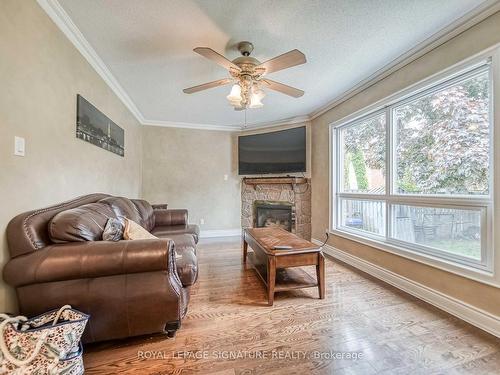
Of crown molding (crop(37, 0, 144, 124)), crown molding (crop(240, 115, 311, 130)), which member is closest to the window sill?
crown molding (crop(240, 115, 311, 130))

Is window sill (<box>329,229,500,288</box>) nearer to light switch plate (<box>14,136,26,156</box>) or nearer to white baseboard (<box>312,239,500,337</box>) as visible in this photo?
white baseboard (<box>312,239,500,337</box>)

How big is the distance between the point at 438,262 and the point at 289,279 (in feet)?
4.43

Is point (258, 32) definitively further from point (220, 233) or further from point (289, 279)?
point (220, 233)

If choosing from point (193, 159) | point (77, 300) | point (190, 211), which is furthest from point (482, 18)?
point (190, 211)

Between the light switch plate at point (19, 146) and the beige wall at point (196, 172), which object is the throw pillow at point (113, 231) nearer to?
the light switch plate at point (19, 146)

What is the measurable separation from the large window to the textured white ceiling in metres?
0.57

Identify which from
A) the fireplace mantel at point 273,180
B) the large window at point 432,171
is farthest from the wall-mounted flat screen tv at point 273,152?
the large window at point 432,171

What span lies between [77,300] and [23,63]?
5.11 feet

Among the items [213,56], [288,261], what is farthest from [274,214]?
[213,56]

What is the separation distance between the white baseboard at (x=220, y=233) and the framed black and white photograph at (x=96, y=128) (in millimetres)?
2322

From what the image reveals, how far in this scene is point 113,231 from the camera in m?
1.71

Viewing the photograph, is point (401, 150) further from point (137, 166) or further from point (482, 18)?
point (137, 166)

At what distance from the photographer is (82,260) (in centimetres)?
128

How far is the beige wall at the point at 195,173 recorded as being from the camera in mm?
4660
